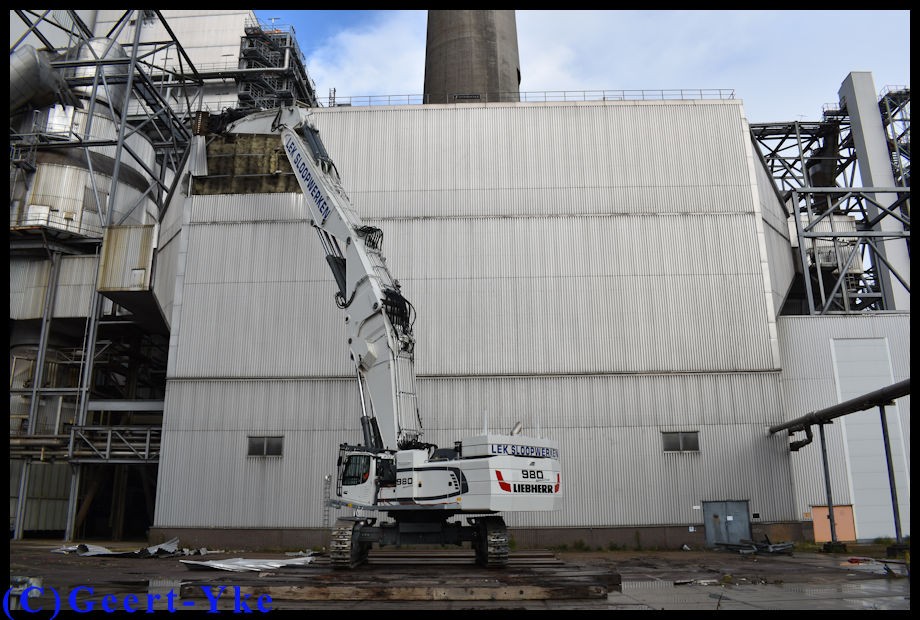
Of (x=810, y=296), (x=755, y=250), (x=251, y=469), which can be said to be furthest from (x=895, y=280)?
(x=251, y=469)

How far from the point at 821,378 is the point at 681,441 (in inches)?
265

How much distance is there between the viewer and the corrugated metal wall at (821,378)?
81.8 ft

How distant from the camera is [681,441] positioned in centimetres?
2469

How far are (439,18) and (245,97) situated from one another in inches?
569

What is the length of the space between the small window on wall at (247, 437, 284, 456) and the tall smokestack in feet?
69.0

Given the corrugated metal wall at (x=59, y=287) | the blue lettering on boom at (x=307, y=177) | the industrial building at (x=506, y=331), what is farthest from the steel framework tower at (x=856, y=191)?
the corrugated metal wall at (x=59, y=287)

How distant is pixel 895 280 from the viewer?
34.2 meters

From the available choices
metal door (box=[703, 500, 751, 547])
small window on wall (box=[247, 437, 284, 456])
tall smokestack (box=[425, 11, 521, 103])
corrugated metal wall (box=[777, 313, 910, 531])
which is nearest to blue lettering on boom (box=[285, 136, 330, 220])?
small window on wall (box=[247, 437, 284, 456])

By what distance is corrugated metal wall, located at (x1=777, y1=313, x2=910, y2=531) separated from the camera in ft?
81.8

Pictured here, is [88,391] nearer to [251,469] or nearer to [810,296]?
[251,469]

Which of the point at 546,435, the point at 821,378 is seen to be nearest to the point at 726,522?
the point at 546,435

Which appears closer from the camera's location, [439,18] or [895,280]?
[895,280]

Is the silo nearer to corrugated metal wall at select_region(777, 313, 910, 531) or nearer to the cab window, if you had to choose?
the cab window

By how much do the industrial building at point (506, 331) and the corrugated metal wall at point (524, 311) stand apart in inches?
3.6
